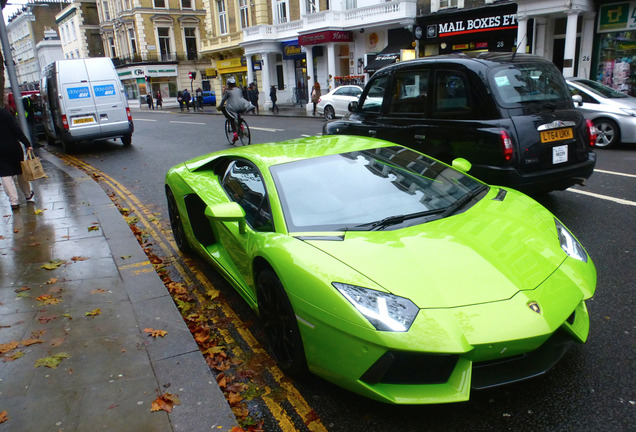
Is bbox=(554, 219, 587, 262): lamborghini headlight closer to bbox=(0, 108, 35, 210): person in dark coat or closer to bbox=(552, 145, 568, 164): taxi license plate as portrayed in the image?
bbox=(552, 145, 568, 164): taxi license plate

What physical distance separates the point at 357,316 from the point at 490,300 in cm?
67

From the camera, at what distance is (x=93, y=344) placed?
3.54m

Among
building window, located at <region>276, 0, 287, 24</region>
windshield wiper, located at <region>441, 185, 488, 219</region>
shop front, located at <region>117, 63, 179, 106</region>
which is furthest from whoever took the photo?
shop front, located at <region>117, 63, 179, 106</region>

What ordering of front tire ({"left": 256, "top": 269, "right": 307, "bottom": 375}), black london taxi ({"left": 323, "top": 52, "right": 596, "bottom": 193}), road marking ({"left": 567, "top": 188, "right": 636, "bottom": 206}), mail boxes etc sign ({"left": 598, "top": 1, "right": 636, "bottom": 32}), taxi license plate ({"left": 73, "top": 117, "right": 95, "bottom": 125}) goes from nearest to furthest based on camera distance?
front tire ({"left": 256, "top": 269, "right": 307, "bottom": 375}) < black london taxi ({"left": 323, "top": 52, "right": 596, "bottom": 193}) < road marking ({"left": 567, "top": 188, "right": 636, "bottom": 206}) < taxi license plate ({"left": 73, "top": 117, "right": 95, "bottom": 125}) < mail boxes etc sign ({"left": 598, "top": 1, "right": 636, "bottom": 32})

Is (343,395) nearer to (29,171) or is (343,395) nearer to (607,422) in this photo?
(607,422)

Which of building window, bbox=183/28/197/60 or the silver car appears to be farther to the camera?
building window, bbox=183/28/197/60

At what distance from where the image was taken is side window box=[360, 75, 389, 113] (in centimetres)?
693

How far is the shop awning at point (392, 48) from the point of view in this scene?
1034 inches

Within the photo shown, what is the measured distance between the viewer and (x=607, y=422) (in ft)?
8.05

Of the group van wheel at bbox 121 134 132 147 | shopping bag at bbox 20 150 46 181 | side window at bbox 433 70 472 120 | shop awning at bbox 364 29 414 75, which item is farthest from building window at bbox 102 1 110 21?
side window at bbox 433 70 472 120

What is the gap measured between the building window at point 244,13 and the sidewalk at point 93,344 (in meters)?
35.1

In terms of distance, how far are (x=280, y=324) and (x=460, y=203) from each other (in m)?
1.52

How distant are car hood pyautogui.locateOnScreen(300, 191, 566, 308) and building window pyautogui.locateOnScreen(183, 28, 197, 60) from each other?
58997 mm

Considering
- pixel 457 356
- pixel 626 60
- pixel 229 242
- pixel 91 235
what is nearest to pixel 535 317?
pixel 457 356
